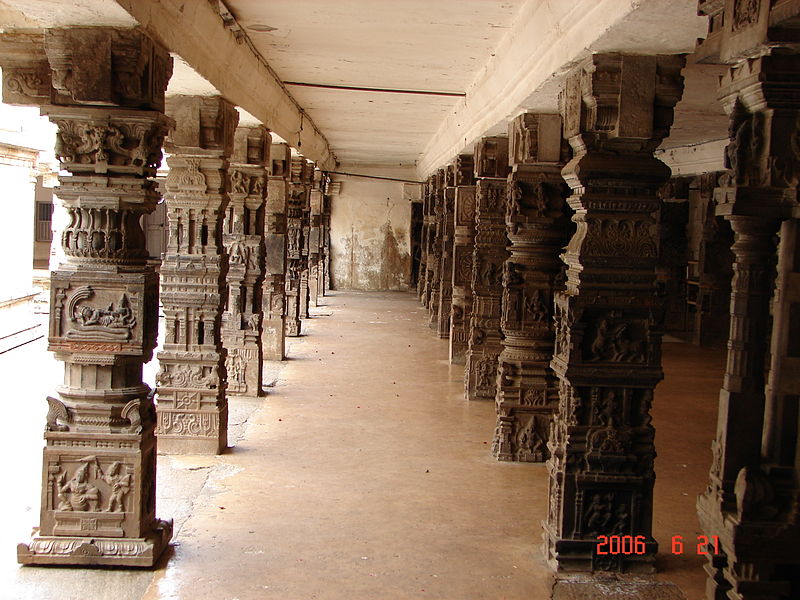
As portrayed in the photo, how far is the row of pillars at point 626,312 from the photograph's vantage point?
8.52ft

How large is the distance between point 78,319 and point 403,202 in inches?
764

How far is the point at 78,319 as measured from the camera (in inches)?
176

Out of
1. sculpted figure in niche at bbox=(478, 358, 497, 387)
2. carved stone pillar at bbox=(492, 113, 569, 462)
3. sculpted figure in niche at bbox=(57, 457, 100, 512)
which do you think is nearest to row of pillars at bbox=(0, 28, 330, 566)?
sculpted figure in niche at bbox=(57, 457, 100, 512)

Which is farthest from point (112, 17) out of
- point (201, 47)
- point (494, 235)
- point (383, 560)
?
point (494, 235)

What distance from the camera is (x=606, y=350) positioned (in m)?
4.70

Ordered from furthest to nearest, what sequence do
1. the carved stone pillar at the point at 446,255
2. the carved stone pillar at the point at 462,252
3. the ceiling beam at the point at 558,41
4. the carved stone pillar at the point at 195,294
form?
the carved stone pillar at the point at 446,255 → the carved stone pillar at the point at 462,252 → the carved stone pillar at the point at 195,294 → the ceiling beam at the point at 558,41

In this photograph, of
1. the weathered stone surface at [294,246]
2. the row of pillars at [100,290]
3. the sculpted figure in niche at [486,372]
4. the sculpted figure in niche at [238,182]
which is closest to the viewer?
the row of pillars at [100,290]

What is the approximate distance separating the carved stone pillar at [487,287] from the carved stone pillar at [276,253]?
2627 mm

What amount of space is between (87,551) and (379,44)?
425cm

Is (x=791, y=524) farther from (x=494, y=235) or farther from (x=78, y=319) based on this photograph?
(x=494, y=235)

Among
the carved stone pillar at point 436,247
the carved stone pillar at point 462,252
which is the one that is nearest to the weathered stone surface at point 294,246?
the carved stone pillar at point 436,247

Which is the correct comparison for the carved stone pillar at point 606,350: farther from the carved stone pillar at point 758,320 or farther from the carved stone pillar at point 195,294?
the carved stone pillar at point 195,294

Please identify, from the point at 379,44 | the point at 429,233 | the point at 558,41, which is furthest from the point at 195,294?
the point at 429,233

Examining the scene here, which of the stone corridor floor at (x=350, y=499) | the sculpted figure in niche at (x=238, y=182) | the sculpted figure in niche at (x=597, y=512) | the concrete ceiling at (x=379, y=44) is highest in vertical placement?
the concrete ceiling at (x=379, y=44)
